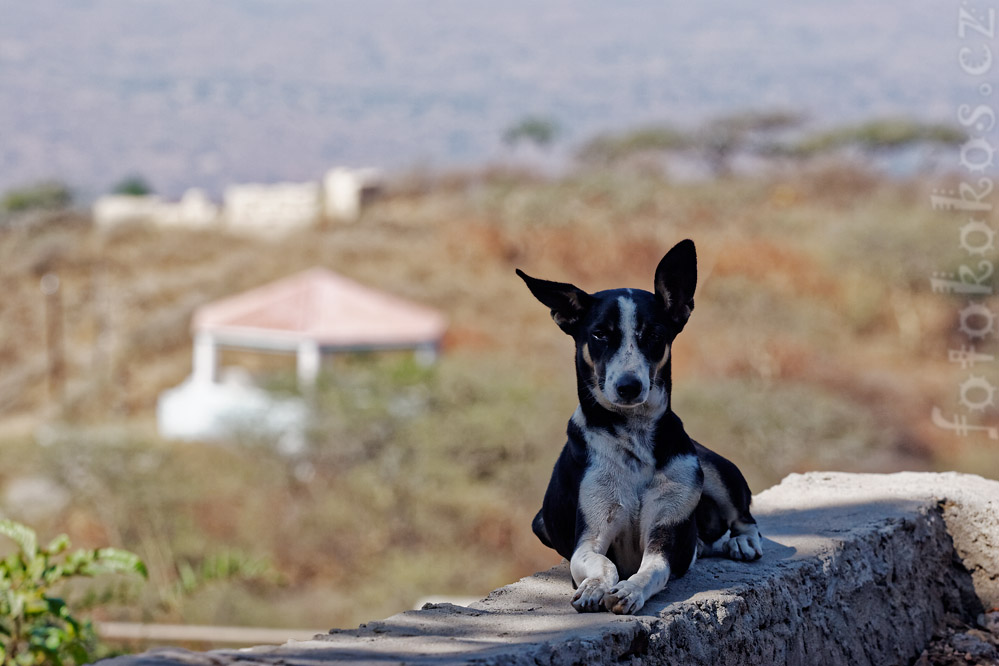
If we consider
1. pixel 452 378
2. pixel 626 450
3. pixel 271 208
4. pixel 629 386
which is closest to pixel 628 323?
pixel 629 386

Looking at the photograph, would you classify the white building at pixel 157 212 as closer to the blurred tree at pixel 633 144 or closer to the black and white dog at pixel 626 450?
the blurred tree at pixel 633 144

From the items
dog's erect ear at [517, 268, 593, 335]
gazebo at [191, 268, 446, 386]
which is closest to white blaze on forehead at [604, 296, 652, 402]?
dog's erect ear at [517, 268, 593, 335]

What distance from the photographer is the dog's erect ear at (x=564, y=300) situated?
3.09m

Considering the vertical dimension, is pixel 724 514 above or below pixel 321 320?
below

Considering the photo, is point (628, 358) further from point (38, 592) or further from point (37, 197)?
point (37, 197)

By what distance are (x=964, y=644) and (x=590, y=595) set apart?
1.93 m

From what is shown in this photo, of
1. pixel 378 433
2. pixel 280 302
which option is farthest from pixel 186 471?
pixel 280 302

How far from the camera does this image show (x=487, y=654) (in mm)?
2588

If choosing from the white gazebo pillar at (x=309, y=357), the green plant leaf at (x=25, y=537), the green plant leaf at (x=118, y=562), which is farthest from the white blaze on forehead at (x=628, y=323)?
the white gazebo pillar at (x=309, y=357)

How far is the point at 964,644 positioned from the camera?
4.12m

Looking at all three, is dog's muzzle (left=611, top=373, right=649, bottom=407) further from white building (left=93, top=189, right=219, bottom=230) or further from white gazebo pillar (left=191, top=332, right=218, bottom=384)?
white building (left=93, top=189, right=219, bottom=230)

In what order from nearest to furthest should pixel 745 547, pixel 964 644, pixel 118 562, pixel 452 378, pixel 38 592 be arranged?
pixel 745 547, pixel 964 644, pixel 38 592, pixel 118 562, pixel 452 378

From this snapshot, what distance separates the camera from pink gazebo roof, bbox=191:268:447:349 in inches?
864

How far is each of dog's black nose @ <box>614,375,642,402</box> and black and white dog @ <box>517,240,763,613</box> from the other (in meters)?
0.07
